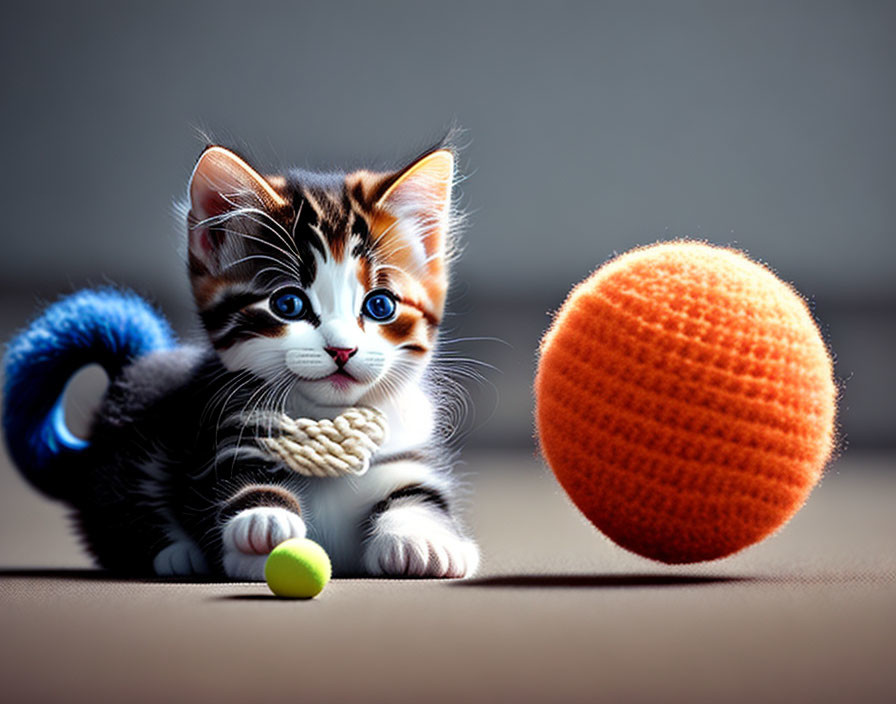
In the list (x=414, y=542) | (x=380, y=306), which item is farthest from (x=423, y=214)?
(x=414, y=542)

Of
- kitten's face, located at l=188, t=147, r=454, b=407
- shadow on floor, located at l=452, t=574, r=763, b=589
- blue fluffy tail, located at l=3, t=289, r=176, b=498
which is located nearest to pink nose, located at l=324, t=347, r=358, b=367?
kitten's face, located at l=188, t=147, r=454, b=407

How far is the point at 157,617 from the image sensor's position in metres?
0.94

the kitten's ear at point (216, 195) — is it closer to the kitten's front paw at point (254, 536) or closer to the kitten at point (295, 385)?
Result: the kitten at point (295, 385)

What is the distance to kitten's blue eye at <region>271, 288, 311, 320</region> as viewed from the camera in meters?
1.15

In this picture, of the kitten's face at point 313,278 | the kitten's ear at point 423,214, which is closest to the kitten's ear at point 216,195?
the kitten's face at point 313,278

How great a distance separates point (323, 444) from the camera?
1146 millimetres

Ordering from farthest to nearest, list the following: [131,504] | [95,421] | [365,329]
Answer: [95,421]
[131,504]
[365,329]

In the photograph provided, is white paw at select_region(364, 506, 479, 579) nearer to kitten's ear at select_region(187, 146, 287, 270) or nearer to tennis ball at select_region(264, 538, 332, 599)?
tennis ball at select_region(264, 538, 332, 599)

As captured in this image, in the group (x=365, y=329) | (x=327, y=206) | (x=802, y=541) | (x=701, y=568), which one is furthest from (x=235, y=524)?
(x=802, y=541)

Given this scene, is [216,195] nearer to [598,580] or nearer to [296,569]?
[296,569]

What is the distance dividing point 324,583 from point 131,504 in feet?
1.07

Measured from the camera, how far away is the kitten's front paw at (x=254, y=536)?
42.7 inches

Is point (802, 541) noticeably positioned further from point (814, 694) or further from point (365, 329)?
point (814, 694)

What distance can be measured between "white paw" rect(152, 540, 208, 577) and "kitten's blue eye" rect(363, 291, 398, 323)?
31 centimetres
